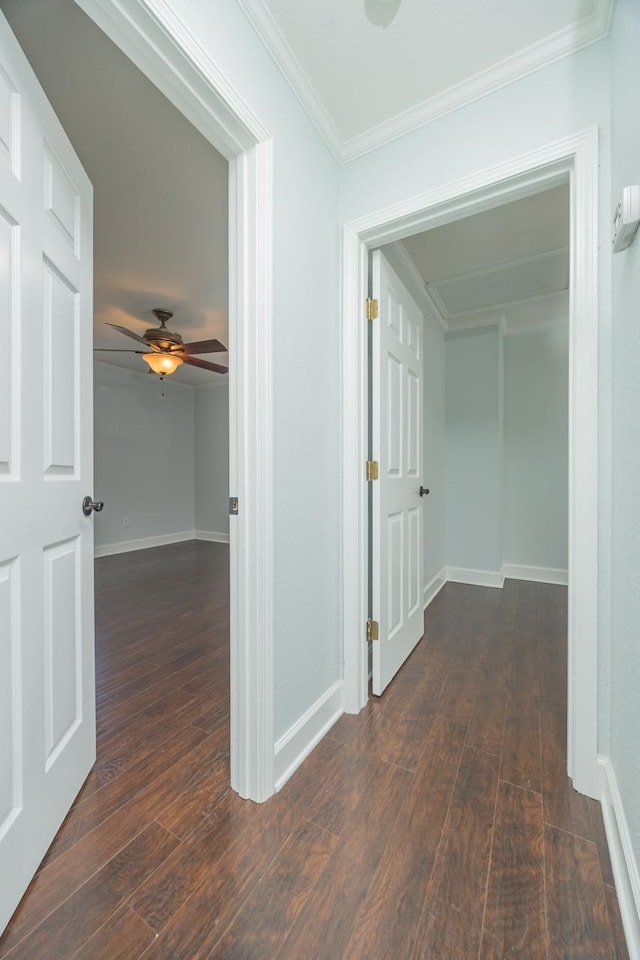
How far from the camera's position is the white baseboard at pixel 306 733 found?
4.35 ft

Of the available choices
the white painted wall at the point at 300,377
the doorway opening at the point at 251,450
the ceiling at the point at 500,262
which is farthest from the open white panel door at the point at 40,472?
the ceiling at the point at 500,262

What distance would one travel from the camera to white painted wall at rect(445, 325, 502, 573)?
3.61 m

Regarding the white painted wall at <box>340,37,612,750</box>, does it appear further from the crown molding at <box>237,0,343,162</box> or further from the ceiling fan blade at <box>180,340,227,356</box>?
the ceiling fan blade at <box>180,340,227,356</box>

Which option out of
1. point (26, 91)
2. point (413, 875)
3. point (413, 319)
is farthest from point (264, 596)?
point (413, 319)

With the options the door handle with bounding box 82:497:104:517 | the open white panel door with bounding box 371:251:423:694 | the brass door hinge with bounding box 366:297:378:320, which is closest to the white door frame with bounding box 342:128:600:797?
the brass door hinge with bounding box 366:297:378:320

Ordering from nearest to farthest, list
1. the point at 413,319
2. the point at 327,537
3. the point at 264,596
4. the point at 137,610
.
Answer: the point at 264,596, the point at 327,537, the point at 413,319, the point at 137,610

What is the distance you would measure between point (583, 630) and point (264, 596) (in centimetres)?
104

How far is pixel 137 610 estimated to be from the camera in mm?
3059

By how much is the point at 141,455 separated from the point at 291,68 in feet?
16.8

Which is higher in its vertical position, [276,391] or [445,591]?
[276,391]

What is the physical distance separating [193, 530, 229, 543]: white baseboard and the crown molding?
5.36 metres

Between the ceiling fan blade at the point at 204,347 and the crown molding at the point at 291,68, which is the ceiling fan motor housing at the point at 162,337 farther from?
the crown molding at the point at 291,68

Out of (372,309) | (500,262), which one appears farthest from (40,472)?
(500,262)

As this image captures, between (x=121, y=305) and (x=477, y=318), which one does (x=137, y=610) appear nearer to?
(x=121, y=305)
